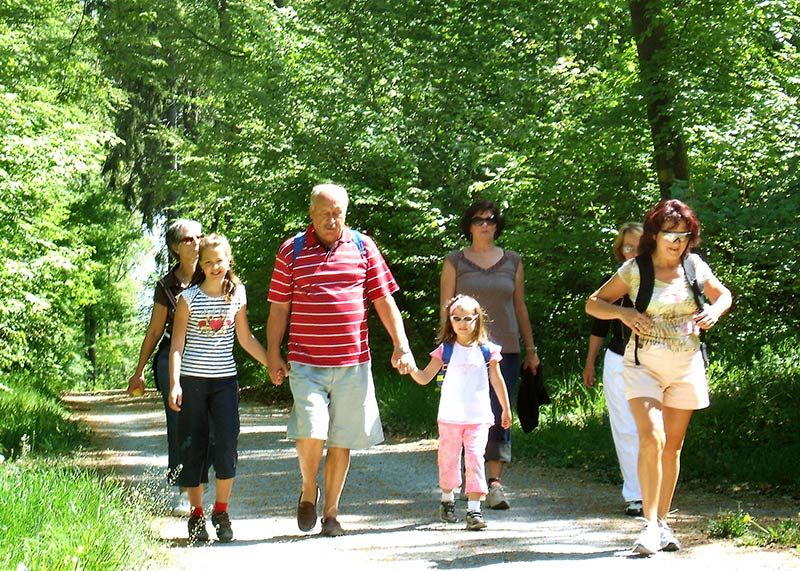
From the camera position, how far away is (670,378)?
6.45 meters

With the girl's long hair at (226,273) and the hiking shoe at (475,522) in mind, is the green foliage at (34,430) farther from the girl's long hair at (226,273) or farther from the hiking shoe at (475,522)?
the hiking shoe at (475,522)

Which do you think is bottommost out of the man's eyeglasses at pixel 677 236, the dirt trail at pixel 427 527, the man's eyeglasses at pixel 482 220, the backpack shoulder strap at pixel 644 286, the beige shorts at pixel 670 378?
the dirt trail at pixel 427 527

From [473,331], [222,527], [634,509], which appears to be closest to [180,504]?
[222,527]

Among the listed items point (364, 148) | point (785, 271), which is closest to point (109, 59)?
point (364, 148)

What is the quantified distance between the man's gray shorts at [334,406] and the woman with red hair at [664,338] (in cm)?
161

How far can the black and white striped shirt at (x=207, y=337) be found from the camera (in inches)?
282

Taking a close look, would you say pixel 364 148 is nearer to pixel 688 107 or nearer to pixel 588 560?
pixel 688 107

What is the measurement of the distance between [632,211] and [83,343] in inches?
1491

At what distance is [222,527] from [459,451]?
163 cm

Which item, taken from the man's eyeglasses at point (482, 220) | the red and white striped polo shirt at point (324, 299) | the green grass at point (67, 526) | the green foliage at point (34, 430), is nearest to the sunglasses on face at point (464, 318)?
the red and white striped polo shirt at point (324, 299)

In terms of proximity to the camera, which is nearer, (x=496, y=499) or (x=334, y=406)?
(x=334, y=406)

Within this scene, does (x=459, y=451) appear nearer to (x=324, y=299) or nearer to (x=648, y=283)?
(x=324, y=299)

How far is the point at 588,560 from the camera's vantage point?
20.3 feet

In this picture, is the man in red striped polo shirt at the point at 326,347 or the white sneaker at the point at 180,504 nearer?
the man in red striped polo shirt at the point at 326,347
